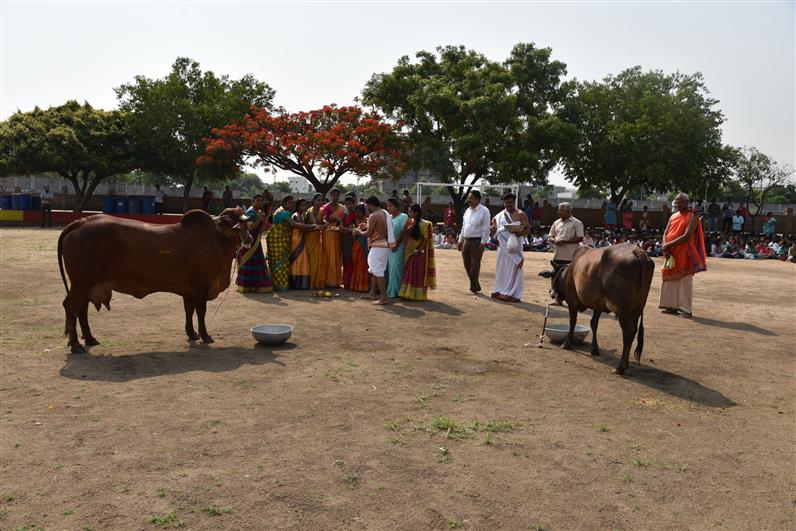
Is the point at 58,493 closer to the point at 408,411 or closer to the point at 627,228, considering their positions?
the point at 408,411

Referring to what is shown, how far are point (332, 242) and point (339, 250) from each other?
204 mm

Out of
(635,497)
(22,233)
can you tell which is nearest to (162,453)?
(635,497)

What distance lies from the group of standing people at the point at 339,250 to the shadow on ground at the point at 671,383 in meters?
3.85

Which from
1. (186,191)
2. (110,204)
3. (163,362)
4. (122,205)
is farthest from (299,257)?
(186,191)

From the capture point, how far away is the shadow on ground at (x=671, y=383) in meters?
5.72

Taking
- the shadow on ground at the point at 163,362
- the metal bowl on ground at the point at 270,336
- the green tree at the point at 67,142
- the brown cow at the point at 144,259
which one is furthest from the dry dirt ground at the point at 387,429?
the green tree at the point at 67,142

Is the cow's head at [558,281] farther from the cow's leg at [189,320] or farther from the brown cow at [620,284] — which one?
the cow's leg at [189,320]

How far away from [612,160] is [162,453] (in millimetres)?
32577

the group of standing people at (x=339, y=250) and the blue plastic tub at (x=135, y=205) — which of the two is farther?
the blue plastic tub at (x=135, y=205)

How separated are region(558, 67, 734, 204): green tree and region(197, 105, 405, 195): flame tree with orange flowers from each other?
946cm

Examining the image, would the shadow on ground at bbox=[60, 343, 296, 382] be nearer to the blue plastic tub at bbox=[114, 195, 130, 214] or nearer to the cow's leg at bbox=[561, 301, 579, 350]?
the cow's leg at bbox=[561, 301, 579, 350]

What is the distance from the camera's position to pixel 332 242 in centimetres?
1134

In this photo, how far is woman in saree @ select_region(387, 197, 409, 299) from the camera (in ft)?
33.2

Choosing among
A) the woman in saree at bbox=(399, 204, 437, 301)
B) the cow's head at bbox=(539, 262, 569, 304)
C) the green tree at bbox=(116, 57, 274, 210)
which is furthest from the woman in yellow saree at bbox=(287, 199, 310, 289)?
the green tree at bbox=(116, 57, 274, 210)
